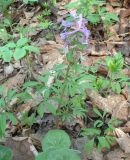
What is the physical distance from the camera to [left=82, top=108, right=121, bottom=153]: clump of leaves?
2311mm

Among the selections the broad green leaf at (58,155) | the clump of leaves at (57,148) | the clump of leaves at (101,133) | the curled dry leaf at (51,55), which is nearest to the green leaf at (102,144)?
the clump of leaves at (101,133)

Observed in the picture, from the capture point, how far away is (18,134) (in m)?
2.50

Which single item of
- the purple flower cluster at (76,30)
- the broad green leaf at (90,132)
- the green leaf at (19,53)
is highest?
the purple flower cluster at (76,30)

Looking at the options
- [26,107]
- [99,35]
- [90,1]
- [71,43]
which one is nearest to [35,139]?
[26,107]

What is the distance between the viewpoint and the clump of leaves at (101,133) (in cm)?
231

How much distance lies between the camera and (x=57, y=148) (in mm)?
1818

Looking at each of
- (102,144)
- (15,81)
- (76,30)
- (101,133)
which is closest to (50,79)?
(15,81)

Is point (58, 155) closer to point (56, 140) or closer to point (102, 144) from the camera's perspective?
point (56, 140)

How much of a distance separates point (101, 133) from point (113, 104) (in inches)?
11.3

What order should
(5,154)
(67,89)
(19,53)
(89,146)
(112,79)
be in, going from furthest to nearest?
1. (112,79)
2. (89,146)
3. (67,89)
4. (19,53)
5. (5,154)

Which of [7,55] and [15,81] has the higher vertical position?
[7,55]

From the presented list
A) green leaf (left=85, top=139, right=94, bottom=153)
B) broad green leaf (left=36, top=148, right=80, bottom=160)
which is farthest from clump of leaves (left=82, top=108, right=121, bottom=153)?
broad green leaf (left=36, top=148, right=80, bottom=160)

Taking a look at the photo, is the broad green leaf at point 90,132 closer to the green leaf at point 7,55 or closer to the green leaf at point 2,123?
the green leaf at point 2,123

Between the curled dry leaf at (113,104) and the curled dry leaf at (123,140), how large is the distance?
0.45 feet
